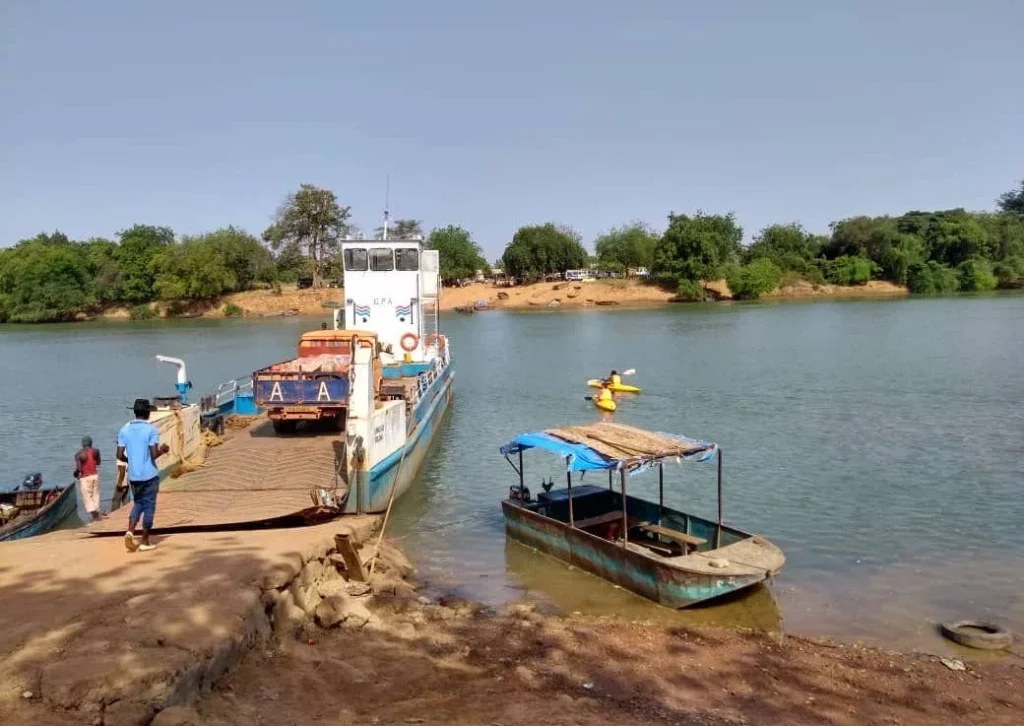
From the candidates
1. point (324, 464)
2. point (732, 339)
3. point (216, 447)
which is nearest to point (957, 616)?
point (324, 464)

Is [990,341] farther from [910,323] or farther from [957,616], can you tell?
[957,616]

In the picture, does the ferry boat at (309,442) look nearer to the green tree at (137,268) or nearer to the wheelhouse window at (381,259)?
the wheelhouse window at (381,259)

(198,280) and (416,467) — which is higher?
(198,280)

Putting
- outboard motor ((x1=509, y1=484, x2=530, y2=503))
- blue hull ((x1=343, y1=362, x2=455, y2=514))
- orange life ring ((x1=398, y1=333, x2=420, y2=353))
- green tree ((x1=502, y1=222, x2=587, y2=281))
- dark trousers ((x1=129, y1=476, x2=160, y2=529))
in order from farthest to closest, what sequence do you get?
green tree ((x1=502, y1=222, x2=587, y2=281)) < orange life ring ((x1=398, y1=333, x2=420, y2=353)) < outboard motor ((x1=509, y1=484, x2=530, y2=503)) < blue hull ((x1=343, y1=362, x2=455, y2=514)) < dark trousers ((x1=129, y1=476, x2=160, y2=529))

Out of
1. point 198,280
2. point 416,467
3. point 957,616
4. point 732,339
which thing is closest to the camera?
point 957,616

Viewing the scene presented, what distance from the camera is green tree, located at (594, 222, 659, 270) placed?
4198 inches

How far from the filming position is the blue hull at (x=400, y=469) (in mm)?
13953

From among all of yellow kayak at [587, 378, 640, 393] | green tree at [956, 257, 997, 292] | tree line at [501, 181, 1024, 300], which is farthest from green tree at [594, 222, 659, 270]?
yellow kayak at [587, 378, 640, 393]

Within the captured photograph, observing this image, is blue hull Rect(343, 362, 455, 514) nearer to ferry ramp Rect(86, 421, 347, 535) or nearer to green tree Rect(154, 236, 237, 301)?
ferry ramp Rect(86, 421, 347, 535)

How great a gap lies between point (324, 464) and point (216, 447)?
11.2 feet

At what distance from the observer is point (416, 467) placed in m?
18.5

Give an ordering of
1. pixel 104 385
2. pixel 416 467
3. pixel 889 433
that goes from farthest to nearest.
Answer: pixel 104 385 → pixel 889 433 → pixel 416 467

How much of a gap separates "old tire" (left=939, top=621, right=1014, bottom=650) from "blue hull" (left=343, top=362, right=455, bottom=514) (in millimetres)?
8457

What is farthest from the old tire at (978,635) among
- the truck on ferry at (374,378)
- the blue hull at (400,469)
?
the truck on ferry at (374,378)
